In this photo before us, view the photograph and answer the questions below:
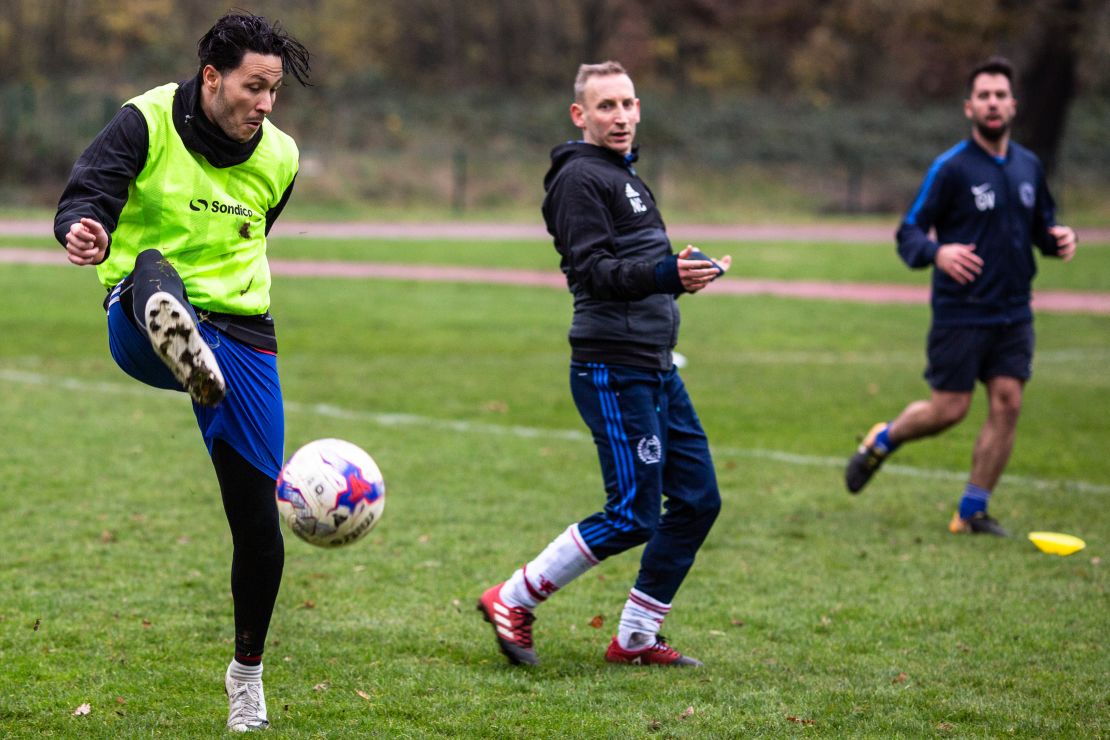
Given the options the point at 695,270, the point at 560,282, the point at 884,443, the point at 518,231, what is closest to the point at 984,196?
the point at 884,443

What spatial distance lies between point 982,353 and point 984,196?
0.86m

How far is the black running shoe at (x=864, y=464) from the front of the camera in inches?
327

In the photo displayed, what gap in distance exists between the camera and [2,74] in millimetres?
48250

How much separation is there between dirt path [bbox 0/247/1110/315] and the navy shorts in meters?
11.8

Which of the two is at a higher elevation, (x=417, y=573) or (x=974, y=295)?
(x=974, y=295)

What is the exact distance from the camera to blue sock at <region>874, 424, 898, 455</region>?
8.27 meters

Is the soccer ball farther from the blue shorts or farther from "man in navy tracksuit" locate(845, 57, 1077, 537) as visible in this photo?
"man in navy tracksuit" locate(845, 57, 1077, 537)

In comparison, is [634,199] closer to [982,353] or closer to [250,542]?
[250,542]

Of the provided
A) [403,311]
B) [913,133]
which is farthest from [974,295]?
[913,133]

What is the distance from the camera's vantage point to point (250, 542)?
4.59 m

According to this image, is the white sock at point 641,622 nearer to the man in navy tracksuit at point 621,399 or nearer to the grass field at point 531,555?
the man in navy tracksuit at point 621,399

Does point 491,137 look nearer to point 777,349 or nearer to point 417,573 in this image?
point 777,349

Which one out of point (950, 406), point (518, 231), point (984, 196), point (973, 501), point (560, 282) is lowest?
point (560, 282)

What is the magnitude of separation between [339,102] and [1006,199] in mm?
41472
